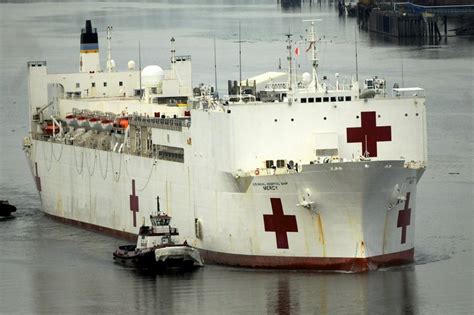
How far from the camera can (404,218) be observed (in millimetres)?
45188

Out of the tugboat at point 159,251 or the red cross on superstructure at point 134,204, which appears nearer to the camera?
the tugboat at point 159,251

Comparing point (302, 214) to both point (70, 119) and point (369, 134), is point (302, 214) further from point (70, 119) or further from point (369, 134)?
point (70, 119)

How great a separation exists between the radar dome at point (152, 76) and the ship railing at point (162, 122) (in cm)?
450

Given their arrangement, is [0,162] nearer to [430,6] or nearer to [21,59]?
[21,59]

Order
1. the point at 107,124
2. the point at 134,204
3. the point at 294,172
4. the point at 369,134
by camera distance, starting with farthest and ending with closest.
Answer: the point at 107,124, the point at 134,204, the point at 369,134, the point at 294,172

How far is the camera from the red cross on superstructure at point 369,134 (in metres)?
45.0

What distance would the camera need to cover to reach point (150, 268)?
46.5 meters

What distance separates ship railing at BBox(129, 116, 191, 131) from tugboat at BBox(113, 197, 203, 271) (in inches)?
92.5

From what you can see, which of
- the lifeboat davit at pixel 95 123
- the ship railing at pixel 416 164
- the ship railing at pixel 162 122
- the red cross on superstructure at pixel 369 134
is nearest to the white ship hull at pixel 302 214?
the ship railing at pixel 416 164

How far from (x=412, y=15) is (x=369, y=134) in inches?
4145

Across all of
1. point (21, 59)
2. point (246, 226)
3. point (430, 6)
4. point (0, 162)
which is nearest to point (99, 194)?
point (246, 226)

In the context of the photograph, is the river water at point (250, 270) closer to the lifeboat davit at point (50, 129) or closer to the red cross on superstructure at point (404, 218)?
the red cross on superstructure at point (404, 218)

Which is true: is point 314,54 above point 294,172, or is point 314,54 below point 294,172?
above

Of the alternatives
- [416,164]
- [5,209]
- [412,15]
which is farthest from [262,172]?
[412,15]
